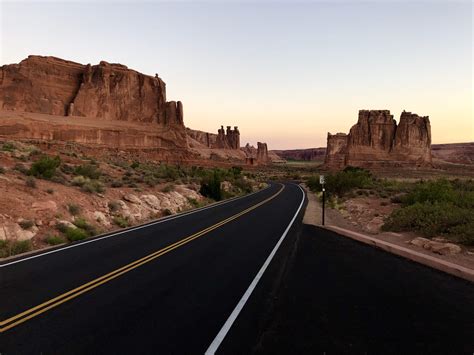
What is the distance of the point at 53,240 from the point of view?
37.2ft

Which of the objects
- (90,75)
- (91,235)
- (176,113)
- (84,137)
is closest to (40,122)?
(84,137)

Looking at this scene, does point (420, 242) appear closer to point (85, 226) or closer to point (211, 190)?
point (85, 226)

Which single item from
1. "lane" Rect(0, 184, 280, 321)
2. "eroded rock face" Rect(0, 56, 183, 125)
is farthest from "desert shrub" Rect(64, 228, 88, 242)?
"eroded rock face" Rect(0, 56, 183, 125)

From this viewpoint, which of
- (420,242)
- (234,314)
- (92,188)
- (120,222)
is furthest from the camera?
(92,188)

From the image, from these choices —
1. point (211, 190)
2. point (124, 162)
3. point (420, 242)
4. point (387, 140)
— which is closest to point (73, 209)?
point (420, 242)

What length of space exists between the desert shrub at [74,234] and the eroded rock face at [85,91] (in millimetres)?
78191

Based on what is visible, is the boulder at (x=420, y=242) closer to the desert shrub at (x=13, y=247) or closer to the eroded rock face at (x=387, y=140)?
the desert shrub at (x=13, y=247)

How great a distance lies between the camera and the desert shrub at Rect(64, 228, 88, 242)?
12.0m

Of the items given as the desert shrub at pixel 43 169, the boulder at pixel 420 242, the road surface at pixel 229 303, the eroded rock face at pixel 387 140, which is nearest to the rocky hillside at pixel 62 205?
the desert shrub at pixel 43 169

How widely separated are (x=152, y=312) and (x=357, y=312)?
3281 mm

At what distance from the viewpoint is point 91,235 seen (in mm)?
13273

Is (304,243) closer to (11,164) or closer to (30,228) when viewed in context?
(30,228)

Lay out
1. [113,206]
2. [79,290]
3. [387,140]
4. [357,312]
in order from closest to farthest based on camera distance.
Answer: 1. [357,312]
2. [79,290]
3. [113,206]
4. [387,140]

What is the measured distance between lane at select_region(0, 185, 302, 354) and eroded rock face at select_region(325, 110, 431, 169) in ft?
386
